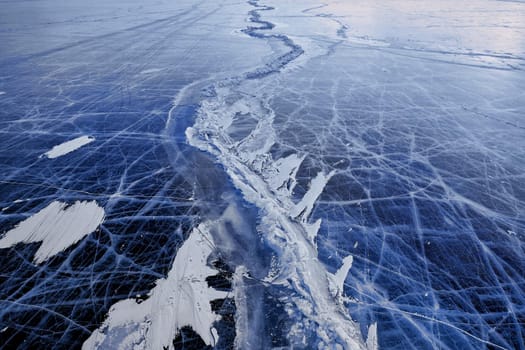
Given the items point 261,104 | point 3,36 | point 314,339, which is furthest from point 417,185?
point 3,36

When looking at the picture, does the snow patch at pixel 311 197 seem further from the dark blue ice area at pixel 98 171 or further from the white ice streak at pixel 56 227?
the white ice streak at pixel 56 227

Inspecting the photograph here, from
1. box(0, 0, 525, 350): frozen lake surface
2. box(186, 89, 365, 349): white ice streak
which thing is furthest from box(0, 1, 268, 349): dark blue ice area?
box(186, 89, 365, 349): white ice streak

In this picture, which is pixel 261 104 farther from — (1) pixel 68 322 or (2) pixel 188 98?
(1) pixel 68 322

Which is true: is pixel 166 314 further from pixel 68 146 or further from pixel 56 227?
pixel 68 146

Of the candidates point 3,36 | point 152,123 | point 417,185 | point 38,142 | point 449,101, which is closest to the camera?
point 417,185

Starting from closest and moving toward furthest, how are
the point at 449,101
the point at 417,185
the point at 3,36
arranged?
the point at 417,185 → the point at 449,101 → the point at 3,36

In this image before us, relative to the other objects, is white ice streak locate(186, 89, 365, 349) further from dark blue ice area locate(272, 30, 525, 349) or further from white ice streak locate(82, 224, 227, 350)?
white ice streak locate(82, 224, 227, 350)
